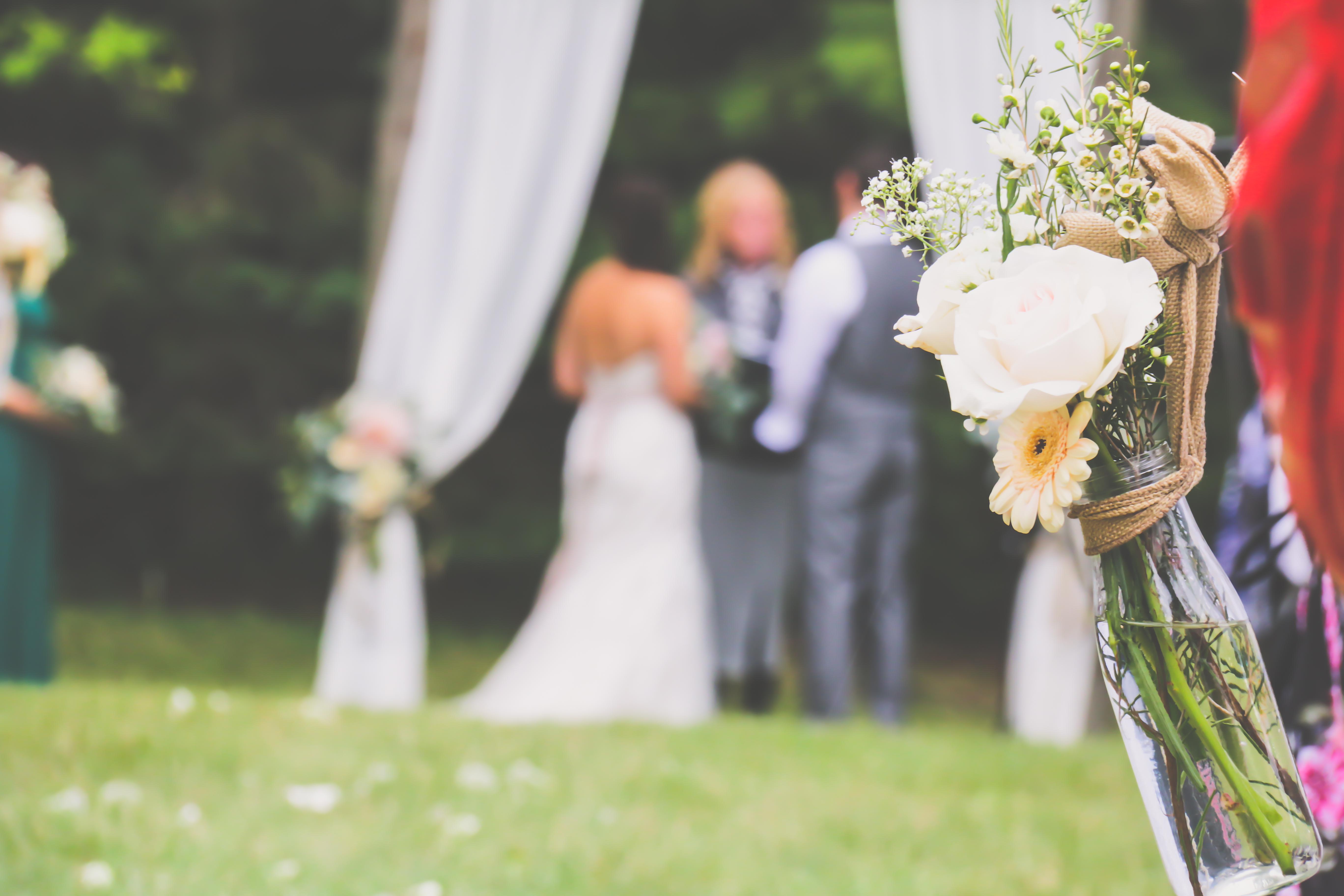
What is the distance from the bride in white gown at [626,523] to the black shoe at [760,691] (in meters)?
0.44

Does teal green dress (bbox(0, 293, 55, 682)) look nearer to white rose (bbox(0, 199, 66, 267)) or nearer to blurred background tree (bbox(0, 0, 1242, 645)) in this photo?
white rose (bbox(0, 199, 66, 267))

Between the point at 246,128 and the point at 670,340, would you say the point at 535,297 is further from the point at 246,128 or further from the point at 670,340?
the point at 246,128

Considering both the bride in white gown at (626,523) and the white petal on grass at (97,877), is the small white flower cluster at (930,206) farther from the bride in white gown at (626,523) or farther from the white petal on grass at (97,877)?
the bride in white gown at (626,523)

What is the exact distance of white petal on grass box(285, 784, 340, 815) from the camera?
296 centimetres

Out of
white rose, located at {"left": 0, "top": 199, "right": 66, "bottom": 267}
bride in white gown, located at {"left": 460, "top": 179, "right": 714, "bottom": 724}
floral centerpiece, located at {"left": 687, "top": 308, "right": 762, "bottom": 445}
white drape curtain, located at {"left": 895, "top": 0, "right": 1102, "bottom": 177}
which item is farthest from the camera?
floral centerpiece, located at {"left": 687, "top": 308, "right": 762, "bottom": 445}

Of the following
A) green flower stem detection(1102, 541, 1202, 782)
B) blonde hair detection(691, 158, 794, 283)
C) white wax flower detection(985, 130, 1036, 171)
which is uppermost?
blonde hair detection(691, 158, 794, 283)

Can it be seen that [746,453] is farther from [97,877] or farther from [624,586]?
[97,877]

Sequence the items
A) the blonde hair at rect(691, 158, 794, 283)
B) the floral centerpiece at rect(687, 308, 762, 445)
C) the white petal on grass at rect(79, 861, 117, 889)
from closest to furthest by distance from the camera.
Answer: the white petal on grass at rect(79, 861, 117, 889) < the floral centerpiece at rect(687, 308, 762, 445) < the blonde hair at rect(691, 158, 794, 283)

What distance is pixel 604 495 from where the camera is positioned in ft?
18.1

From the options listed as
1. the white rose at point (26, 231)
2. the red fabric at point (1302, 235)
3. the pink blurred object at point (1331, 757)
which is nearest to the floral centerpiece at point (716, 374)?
the white rose at point (26, 231)

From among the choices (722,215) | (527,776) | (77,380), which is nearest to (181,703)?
(527,776)

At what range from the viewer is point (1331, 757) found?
1.92 meters

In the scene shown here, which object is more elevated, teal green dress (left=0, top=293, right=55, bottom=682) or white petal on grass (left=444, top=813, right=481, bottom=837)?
teal green dress (left=0, top=293, right=55, bottom=682)

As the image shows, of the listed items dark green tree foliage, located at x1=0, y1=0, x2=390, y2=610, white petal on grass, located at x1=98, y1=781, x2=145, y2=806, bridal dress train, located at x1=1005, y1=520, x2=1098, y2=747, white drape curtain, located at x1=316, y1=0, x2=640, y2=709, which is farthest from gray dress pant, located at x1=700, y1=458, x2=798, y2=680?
dark green tree foliage, located at x1=0, y1=0, x2=390, y2=610
